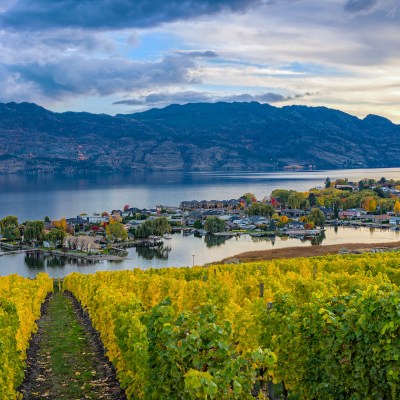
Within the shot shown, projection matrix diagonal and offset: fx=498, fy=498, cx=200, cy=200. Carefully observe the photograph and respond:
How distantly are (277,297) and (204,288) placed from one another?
588 centimetres

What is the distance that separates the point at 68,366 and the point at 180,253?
56.4 meters

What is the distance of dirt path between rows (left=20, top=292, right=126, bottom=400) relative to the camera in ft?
42.7

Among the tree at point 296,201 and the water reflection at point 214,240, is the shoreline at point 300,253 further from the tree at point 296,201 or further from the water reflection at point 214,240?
the tree at point 296,201

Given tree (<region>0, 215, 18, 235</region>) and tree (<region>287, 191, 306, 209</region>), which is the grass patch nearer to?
tree (<region>0, 215, 18, 235</region>)

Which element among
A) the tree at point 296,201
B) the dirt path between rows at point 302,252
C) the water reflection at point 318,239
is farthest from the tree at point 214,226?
the dirt path between rows at point 302,252

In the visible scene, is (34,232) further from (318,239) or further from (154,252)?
(318,239)

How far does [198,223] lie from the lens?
101m

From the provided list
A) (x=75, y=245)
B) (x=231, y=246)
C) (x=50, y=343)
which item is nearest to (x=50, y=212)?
(x=75, y=245)

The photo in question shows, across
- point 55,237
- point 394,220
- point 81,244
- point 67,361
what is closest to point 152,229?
point 81,244

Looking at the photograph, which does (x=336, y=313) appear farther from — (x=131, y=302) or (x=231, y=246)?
(x=231, y=246)

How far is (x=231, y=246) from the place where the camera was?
78812mm

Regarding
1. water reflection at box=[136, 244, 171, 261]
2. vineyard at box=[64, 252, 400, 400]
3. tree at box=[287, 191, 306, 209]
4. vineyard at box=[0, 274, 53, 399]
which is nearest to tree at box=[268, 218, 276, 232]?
water reflection at box=[136, 244, 171, 261]

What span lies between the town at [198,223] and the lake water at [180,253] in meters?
3.56

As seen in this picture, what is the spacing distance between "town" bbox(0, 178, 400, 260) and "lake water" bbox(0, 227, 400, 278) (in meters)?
3.56
